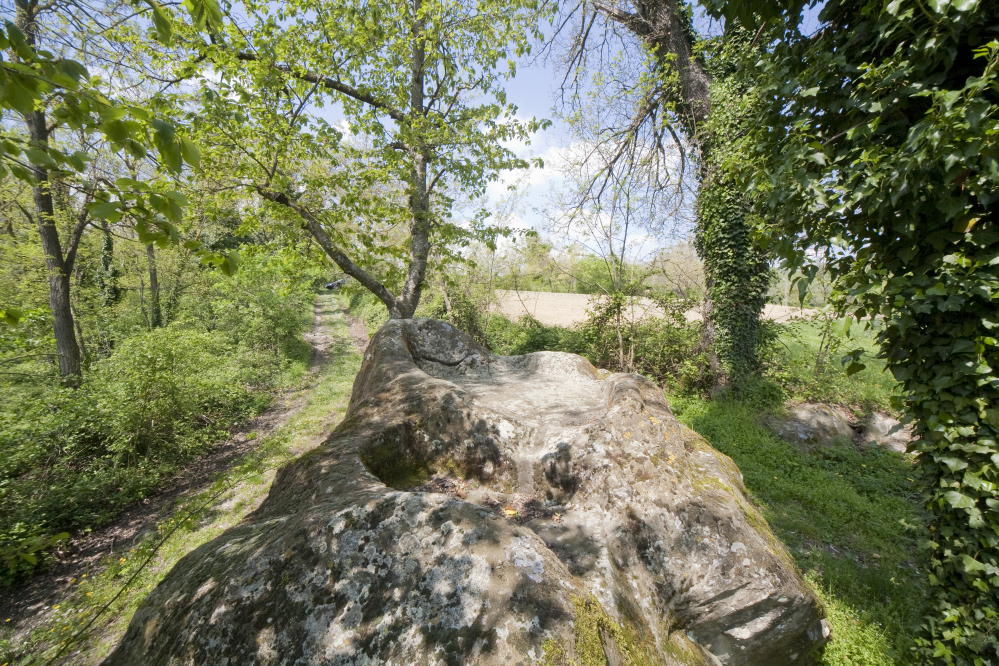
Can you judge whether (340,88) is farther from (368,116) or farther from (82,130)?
(82,130)

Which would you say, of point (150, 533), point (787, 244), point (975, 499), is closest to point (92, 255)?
point (150, 533)

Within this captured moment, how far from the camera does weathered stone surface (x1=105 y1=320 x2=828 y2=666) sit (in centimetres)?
189

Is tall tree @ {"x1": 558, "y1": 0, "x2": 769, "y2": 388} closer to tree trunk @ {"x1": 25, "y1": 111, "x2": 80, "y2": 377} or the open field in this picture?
the open field

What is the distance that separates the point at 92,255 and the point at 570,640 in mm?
21810

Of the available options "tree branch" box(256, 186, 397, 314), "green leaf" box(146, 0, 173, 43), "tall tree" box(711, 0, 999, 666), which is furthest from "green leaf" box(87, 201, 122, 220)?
"tree branch" box(256, 186, 397, 314)

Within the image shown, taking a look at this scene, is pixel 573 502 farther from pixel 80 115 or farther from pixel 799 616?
pixel 80 115

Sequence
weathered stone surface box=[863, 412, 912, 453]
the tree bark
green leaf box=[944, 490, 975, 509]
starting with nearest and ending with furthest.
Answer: green leaf box=[944, 490, 975, 509]
weathered stone surface box=[863, 412, 912, 453]
the tree bark

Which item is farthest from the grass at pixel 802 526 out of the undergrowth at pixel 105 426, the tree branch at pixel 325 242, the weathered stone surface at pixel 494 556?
the tree branch at pixel 325 242

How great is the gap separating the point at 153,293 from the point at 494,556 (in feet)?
67.0

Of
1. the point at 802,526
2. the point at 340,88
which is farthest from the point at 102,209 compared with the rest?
the point at 340,88

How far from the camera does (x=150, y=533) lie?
577cm

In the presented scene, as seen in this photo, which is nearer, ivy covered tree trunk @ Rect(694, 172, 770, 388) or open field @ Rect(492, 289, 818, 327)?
ivy covered tree trunk @ Rect(694, 172, 770, 388)

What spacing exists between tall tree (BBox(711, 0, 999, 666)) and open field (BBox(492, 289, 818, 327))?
23.7 feet

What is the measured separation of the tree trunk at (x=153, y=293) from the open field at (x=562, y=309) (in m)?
14.1
